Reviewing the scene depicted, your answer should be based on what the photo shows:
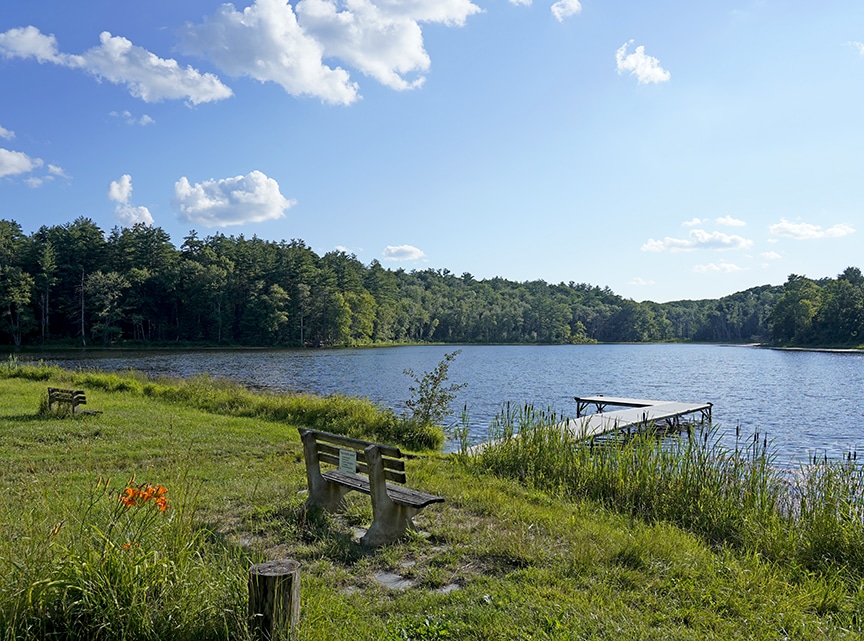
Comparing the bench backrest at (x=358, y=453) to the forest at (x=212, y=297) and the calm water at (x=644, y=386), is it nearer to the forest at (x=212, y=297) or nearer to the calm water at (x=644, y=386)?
the calm water at (x=644, y=386)

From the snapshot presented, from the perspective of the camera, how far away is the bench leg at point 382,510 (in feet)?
17.0

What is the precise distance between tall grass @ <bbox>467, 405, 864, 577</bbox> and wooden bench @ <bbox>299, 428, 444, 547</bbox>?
319 cm

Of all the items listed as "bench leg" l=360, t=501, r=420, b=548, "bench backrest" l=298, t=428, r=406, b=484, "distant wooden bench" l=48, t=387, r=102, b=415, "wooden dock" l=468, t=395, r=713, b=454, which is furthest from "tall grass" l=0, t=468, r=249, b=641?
"wooden dock" l=468, t=395, r=713, b=454

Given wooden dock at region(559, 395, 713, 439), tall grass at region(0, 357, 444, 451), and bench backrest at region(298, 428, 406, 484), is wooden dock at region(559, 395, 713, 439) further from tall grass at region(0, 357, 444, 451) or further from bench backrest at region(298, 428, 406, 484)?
bench backrest at region(298, 428, 406, 484)

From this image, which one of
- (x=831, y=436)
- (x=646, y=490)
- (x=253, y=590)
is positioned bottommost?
(x=831, y=436)

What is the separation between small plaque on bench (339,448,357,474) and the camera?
223 inches

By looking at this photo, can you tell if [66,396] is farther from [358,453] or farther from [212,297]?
[212,297]

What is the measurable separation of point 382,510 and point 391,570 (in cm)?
73

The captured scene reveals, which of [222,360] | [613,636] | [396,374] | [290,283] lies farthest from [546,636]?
[290,283]

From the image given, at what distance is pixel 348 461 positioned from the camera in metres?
5.70

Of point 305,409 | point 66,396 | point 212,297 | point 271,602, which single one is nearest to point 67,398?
point 66,396

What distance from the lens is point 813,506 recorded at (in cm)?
614

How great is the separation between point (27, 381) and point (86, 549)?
21705 mm

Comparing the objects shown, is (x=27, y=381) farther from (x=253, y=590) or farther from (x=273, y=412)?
(x=253, y=590)
